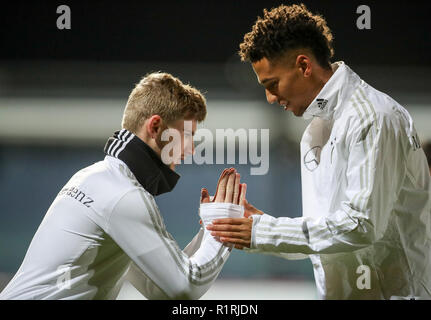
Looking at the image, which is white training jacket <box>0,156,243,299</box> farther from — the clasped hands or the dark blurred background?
the dark blurred background

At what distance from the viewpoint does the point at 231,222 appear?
1.38 metres

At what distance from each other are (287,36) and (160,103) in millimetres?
431

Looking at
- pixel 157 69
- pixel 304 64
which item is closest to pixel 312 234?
pixel 304 64

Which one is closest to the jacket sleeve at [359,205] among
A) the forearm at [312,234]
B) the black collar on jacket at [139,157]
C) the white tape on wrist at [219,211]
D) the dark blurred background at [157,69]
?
the forearm at [312,234]

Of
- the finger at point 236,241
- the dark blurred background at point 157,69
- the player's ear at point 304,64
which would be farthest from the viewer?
the dark blurred background at point 157,69

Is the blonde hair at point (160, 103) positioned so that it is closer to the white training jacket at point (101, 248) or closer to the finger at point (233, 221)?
the white training jacket at point (101, 248)

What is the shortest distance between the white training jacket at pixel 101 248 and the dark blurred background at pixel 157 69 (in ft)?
3.40

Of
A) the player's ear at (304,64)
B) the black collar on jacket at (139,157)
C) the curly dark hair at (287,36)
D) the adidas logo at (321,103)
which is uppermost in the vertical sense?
the curly dark hair at (287,36)

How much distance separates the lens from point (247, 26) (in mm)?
2410

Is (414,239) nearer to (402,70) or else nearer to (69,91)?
(402,70)

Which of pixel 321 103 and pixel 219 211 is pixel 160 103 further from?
pixel 321 103

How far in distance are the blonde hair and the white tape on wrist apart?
28 centimetres

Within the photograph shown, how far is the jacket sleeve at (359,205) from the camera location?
4.00 feet

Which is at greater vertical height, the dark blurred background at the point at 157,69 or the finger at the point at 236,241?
the dark blurred background at the point at 157,69
